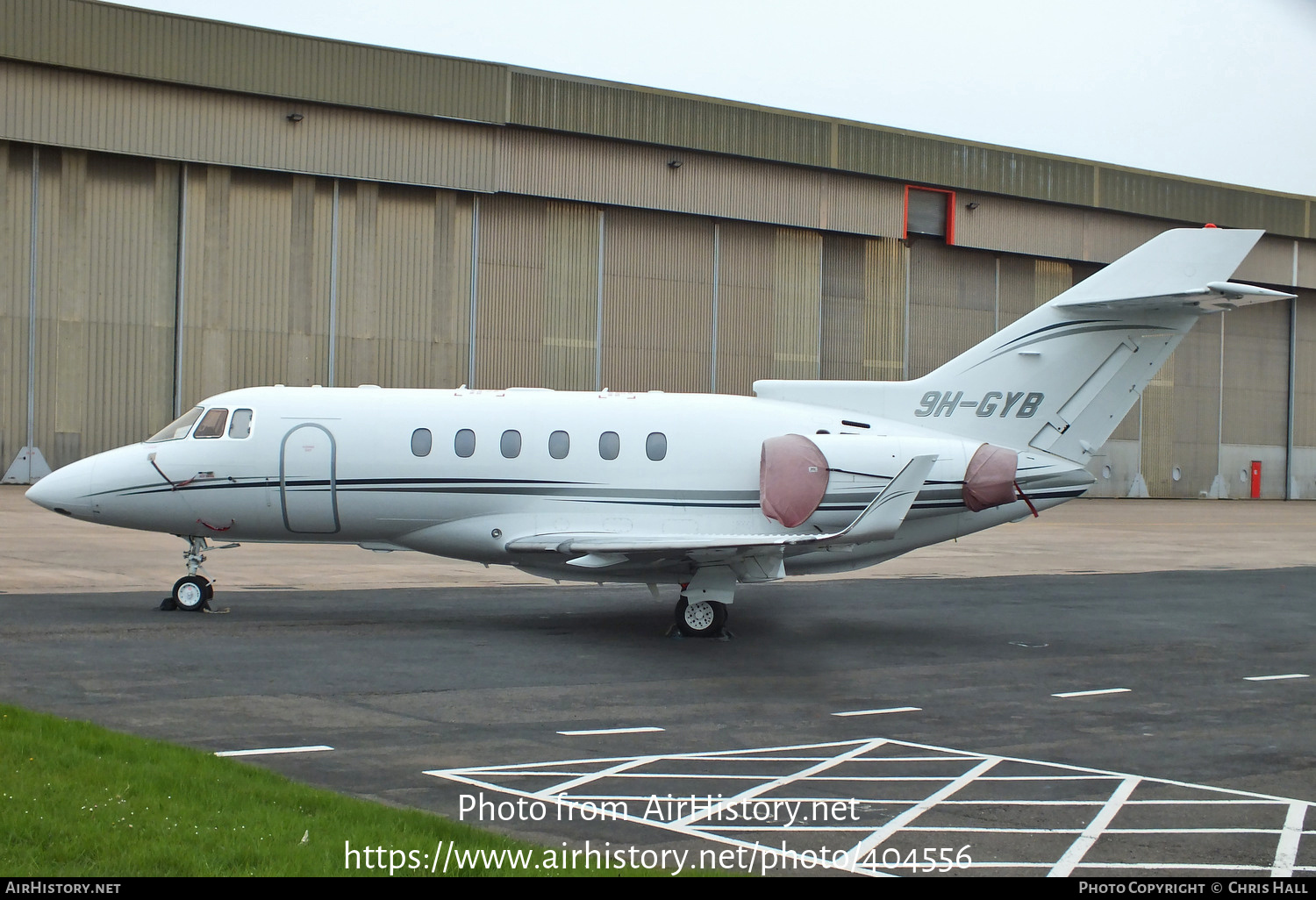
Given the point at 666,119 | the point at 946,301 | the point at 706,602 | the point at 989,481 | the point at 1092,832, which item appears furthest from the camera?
the point at 946,301

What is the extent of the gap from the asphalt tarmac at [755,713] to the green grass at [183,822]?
41 centimetres

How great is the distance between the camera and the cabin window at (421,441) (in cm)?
1684

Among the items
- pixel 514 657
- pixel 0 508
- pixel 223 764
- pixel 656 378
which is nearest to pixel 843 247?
pixel 656 378

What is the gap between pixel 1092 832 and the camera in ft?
26.1

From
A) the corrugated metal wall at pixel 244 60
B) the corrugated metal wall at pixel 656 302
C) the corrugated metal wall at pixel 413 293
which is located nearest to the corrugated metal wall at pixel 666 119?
the corrugated metal wall at pixel 244 60

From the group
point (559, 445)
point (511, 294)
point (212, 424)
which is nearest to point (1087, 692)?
point (559, 445)

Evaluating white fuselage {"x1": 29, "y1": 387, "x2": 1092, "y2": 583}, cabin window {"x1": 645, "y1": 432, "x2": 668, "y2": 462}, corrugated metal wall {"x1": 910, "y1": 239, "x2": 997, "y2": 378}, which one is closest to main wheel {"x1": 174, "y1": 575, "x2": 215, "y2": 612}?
white fuselage {"x1": 29, "y1": 387, "x2": 1092, "y2": 583}

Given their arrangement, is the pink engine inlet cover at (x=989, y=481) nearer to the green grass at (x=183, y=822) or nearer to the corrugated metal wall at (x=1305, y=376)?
the green grass at (x=183, y=822)

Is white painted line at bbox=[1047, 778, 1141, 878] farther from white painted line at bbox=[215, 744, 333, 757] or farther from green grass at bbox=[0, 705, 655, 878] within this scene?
white painted line at bbox=[215, 744, 333, 757]

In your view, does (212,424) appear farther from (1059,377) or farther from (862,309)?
(862,309)

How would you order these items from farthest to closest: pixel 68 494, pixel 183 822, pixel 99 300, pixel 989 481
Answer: pixel 99 300 → pixel 68 494 → pixel 989 481 → pixel 183 822

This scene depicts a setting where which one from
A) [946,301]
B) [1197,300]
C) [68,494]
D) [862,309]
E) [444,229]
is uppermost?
[444,229]

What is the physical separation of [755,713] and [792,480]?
5.10 metres

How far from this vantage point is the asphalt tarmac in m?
7.87
